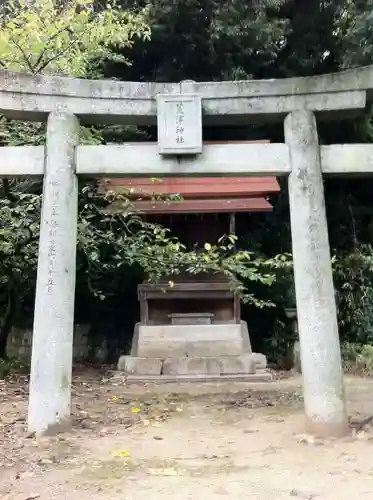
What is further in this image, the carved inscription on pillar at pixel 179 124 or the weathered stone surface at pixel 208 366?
the weathered stone surface at pixel 208 366

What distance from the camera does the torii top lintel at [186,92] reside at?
4.94 m

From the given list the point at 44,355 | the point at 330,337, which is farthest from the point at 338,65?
the point at 44,355

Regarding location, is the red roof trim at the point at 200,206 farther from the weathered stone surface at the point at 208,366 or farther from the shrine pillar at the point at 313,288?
the shrine pillar at the point at 313,288

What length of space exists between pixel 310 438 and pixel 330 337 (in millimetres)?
876

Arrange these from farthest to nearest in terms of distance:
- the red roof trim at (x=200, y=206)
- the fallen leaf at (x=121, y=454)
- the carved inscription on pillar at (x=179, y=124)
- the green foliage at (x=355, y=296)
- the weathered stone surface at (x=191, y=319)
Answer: the green foliage at (x=355, y=296), the weathered stone surface at (x=191, y=319), the red roof trim at (x=200, y=206), the carved inscription on pillar at (x=179, y=124), the fallen leaf at (x=121, y=454)

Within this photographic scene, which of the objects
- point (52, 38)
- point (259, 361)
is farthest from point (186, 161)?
point (259, 361)

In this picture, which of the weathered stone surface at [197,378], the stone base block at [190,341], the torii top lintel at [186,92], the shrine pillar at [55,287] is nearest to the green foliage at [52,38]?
the torii top lintel at [186,92]

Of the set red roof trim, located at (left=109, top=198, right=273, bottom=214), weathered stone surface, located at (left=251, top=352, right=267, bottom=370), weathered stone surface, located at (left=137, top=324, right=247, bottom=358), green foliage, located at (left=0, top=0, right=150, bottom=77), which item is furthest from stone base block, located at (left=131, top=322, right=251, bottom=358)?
green foliage, located at (left=0, top=0, right=150, bottom=77)

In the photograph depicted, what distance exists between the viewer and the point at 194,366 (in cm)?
850

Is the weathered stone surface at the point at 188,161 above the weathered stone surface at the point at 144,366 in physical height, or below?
above

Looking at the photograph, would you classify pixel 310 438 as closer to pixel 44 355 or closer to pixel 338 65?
pixel 44 355

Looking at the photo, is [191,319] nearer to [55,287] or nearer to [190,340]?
[190,340]

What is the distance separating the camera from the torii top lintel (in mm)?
4938

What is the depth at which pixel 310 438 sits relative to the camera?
14.9 feet
